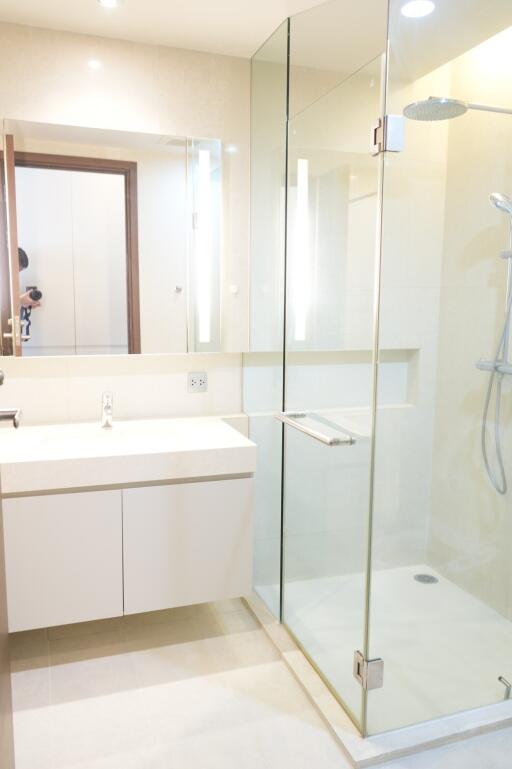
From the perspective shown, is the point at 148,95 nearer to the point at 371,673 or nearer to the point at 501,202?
the point at 501,202

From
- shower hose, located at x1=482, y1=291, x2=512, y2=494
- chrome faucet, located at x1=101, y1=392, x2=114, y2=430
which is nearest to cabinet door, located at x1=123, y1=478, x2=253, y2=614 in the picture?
chrome faucet, located at x1=101, y1=392, x2=114, y2=430

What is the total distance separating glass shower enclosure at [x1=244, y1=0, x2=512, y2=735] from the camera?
69.9 inches

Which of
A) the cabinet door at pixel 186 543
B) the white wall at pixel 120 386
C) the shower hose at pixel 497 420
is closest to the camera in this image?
the shower hose at pixel 497 420

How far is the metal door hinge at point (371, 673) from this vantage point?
1.86 meters

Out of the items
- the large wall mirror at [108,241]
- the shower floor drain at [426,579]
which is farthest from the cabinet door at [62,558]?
the shower floor drain at [426,579]

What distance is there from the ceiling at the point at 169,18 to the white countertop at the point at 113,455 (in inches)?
59.4

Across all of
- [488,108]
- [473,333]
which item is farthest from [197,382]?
[488,108]

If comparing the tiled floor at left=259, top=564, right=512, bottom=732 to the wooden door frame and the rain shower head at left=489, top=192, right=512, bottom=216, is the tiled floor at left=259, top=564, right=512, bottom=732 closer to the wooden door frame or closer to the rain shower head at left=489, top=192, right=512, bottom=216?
the rain shower head at left=489, top=192, right=512, bottom=216

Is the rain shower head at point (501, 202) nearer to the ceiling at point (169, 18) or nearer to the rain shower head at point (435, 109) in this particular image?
the rain shower head at point (435, 109)

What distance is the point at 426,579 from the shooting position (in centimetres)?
202

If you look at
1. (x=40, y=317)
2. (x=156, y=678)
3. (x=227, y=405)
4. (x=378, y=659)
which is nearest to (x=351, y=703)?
(x=378, y=659)

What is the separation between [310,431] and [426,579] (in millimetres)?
617

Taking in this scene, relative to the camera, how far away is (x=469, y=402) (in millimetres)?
2043

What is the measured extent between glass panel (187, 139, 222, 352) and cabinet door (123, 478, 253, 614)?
0.68 meters
